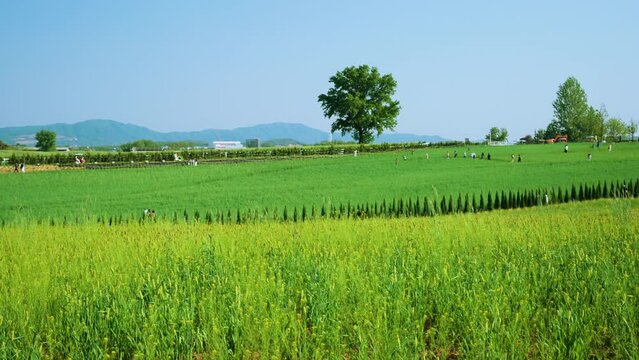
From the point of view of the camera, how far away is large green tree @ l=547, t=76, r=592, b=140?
106 metres

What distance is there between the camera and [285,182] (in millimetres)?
42719

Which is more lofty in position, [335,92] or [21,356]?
[335,92]

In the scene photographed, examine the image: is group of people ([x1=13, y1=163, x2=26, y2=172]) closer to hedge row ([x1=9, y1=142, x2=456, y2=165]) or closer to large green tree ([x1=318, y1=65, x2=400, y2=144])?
hedge row ([x1=9, y1=142, x2=456, y2=165])

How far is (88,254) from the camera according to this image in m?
10.5

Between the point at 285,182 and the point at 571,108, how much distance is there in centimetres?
8607

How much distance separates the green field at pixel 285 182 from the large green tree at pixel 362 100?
31.7m

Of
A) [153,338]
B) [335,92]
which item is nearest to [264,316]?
[153,338]

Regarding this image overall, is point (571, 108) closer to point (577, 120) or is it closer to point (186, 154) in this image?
point (577, 120)

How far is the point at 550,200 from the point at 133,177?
3119 centimetres

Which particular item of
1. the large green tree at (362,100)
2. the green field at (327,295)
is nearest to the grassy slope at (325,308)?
the green field at (327,295)

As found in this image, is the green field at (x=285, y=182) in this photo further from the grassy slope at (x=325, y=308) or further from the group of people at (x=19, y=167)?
the grassy slope at (x=325, y=308)

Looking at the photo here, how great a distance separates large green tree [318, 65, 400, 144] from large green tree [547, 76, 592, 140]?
39.4 meters

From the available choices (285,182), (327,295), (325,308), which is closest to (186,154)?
(285,182)

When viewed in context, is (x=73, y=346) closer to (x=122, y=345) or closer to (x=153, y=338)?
Result: (x=122, y=345)
